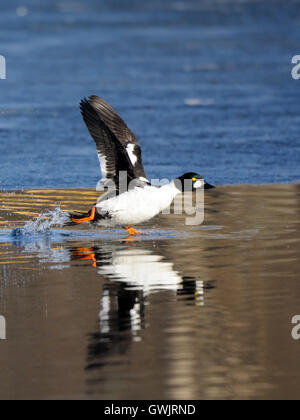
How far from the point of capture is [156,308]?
6336 mm

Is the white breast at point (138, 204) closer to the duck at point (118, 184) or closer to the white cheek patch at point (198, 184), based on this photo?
the duck at point (118, 184)

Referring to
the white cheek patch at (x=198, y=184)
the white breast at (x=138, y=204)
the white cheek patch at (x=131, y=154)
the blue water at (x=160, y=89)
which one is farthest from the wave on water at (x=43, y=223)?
the blue water at (x=160, y=89)

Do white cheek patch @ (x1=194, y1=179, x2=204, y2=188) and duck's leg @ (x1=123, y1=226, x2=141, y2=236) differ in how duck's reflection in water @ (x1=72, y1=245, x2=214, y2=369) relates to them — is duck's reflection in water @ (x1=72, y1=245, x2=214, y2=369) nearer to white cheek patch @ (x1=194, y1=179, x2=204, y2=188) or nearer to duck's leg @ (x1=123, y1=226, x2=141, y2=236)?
duck's leg @ (x1=123, y1=226, x2=141, y2=236)

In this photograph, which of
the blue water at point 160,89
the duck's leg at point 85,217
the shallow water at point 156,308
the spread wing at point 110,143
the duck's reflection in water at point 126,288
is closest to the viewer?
the shallow water at point 156,308

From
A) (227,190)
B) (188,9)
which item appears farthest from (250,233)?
(188,9)

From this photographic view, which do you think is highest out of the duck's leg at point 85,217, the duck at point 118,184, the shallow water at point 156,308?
the duck at point 118,184

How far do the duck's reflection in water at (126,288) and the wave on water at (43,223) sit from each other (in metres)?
0.64

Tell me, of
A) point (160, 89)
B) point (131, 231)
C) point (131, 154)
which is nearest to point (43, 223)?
point (131, 231)

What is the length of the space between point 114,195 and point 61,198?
1650mm

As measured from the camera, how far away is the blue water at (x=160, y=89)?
39.2ft

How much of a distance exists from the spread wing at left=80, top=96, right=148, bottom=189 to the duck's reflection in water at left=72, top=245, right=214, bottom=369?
68cm

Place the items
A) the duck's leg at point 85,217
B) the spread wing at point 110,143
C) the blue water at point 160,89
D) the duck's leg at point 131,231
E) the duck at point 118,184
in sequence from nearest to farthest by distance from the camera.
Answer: the spread wing at point 110,143 → the duck at point 118,184 → the duck's leg at point 85,217 → the duck's leg at point 131,231 → the blue water at point 160,89

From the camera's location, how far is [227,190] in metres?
10.6

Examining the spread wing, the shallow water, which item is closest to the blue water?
the spread wing
